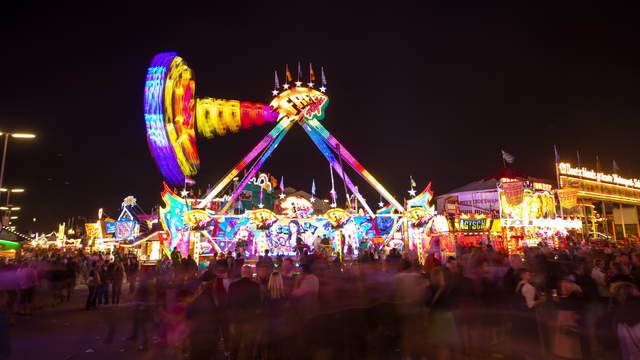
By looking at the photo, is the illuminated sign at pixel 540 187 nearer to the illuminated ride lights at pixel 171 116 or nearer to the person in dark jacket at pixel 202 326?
the illuminated ride lights at pixel 171 116

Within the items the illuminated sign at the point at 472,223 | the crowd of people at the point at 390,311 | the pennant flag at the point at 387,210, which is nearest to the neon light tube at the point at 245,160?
the pennant flag at the point at 387,210

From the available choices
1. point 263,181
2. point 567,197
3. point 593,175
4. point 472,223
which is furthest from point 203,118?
point 593,175

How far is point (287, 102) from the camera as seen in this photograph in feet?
107

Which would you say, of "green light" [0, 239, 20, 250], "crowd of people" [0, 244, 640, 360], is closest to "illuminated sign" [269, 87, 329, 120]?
"green light" [0, 239, 20, 250]

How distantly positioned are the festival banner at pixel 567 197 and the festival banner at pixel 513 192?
999cm

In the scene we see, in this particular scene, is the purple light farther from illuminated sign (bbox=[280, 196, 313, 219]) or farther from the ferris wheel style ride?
illuminated sign (bbox=[280, 196, 313, 219])

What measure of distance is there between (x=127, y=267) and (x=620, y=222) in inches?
2220

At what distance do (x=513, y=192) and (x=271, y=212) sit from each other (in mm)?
18966

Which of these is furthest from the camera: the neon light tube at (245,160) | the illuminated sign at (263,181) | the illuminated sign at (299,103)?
the illuminated sign at (263,181)

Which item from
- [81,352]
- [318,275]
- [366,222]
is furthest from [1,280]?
[366,222]

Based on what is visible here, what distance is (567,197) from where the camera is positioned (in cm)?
3931

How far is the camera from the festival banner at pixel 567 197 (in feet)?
128

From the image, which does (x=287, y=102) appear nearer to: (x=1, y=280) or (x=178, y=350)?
(x=1, y=280)

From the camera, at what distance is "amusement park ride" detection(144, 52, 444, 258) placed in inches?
923
